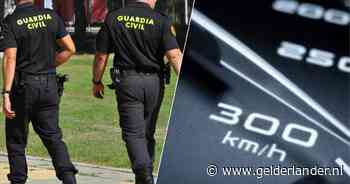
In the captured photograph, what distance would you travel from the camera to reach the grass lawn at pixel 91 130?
9789 millimetres

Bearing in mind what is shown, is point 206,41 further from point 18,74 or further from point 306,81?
point 18,74

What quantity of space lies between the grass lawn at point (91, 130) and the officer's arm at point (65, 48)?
2476 mm

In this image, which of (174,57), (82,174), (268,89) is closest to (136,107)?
(174,57)

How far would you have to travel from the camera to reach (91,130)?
11.8 m

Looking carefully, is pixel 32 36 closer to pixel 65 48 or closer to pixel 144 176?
pixel 65 48

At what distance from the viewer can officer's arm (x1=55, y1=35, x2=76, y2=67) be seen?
691 centimetres

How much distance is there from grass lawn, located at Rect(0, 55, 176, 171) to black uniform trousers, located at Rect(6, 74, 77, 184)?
239 cm

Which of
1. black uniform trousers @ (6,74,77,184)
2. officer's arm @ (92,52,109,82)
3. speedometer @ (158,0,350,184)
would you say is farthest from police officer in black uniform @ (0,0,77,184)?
speedometer @ (158,0,350,184)

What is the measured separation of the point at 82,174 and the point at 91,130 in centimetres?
328

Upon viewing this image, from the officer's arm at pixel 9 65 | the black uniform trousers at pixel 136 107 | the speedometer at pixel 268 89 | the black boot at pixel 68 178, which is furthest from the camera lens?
the black boot at pixel 68 178

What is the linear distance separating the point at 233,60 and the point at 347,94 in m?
0.49

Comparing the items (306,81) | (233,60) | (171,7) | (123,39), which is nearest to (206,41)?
(233,60)

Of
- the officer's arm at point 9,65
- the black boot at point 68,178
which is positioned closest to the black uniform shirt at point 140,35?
the officer's arm at point 9,65

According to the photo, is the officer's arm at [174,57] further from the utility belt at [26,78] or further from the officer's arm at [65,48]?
the utility belt at [26,78]
